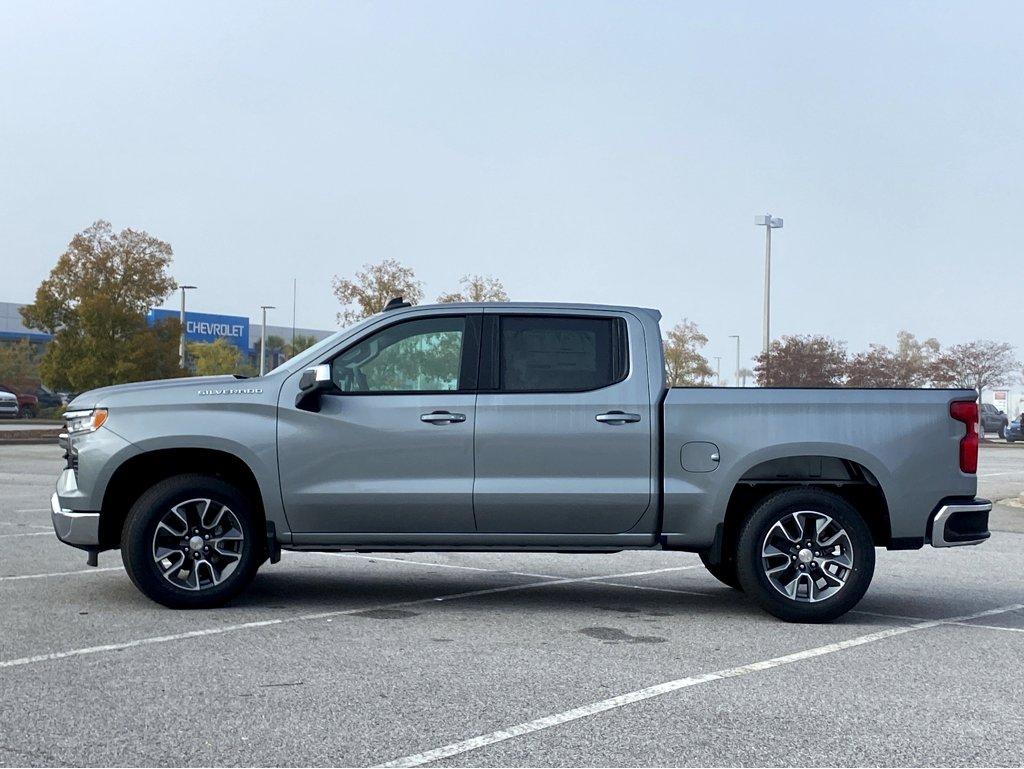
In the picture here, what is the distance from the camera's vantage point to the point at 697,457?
320 inches

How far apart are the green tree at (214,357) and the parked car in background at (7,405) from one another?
3142 centimetres

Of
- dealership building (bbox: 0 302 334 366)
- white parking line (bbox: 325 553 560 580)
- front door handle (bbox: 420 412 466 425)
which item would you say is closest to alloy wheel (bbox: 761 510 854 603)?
front door handle (bbox: 420 412 466 425)

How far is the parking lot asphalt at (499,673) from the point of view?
5012 mm

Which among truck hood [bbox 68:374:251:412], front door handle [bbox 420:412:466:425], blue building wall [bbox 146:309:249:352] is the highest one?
blue building wall [bbox 146:309:249:352]

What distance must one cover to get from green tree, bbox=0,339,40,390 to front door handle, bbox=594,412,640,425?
69.9 m

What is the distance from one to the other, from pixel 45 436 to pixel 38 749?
112 feet

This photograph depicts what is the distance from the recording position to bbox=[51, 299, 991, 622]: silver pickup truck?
8.10m

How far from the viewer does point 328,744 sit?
16.4 ft

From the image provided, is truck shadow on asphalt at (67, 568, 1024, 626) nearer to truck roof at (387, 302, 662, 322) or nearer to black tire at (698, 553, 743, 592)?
black tire at (698, 553, 743, 592)

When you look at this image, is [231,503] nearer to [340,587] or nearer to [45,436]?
[340,587]

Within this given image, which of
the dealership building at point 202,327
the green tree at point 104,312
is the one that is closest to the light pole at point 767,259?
the green tree at point 104,312

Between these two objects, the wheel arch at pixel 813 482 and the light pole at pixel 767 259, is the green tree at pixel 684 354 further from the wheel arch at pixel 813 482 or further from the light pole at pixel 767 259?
the wheel arch at pixel 813 482

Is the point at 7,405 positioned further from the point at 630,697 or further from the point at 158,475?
the point at 630,697

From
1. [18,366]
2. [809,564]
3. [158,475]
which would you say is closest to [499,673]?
[809,564]
